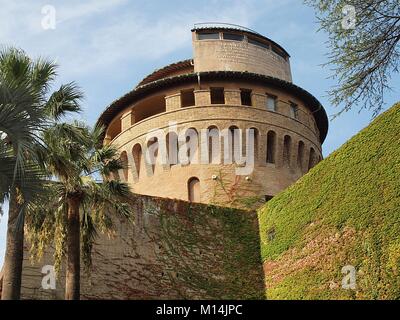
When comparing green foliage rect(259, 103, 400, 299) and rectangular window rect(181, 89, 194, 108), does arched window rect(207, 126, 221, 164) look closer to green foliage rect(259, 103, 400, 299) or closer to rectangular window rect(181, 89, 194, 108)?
rectangular window rect(181, 89, 194, 108)

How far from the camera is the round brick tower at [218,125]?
24.8 metres

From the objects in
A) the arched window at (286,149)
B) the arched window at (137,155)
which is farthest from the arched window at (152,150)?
the arched window at (286,149)

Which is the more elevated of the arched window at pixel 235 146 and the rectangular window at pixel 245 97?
the rectangular window at pixel 245 97

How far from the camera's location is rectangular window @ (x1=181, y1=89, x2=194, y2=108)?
26672 mm

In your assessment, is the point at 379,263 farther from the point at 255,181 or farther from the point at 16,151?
the point at 255,181

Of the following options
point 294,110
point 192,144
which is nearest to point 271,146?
point 294,110

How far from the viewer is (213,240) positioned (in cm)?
2023

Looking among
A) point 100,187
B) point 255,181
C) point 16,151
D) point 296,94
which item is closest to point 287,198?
point 255,181

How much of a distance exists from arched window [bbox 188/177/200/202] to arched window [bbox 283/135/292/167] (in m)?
3.79

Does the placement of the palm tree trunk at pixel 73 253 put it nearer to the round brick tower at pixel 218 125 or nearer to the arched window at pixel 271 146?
the round brick tower at pixel 218 125

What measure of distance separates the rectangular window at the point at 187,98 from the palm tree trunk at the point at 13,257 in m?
15.5

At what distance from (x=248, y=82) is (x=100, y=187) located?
42.6ft

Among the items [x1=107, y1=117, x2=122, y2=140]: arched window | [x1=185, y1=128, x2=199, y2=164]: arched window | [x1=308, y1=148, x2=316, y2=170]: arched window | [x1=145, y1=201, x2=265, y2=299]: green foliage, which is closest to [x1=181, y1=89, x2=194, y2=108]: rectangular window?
[x1=185, y1=128, x2=199, y2=164]: arched window

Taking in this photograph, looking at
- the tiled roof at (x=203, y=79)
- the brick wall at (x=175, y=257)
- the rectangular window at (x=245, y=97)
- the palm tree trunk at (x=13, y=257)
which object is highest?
the tiled roof at (x=203, y=79)
